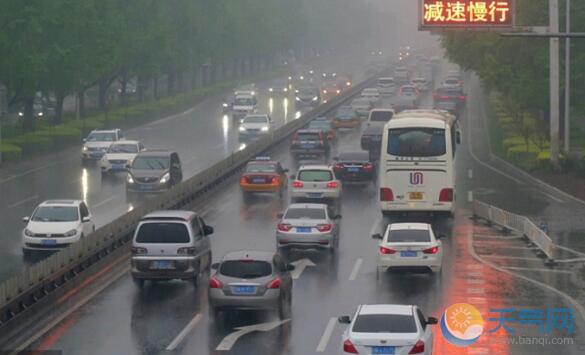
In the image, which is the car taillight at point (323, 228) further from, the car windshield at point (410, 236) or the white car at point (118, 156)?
the white car at point (118, 156)

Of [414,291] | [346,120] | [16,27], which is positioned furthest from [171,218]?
[346,120]

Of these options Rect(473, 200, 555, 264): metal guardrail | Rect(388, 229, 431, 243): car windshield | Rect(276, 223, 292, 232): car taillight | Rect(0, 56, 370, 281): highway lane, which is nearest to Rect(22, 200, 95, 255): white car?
Rect(0, 56, 370, 281): highway lane

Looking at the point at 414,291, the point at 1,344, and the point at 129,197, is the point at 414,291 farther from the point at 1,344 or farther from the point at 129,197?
the point at 129,197

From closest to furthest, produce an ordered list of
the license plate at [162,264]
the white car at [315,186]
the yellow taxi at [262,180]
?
the license plate at [162,264] < the white car at [315,186] < the yellow taxi at [262,180]

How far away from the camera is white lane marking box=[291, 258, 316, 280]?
39991 mm

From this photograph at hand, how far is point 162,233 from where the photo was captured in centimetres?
3616

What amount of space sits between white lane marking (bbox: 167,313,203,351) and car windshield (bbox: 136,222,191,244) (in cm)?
333

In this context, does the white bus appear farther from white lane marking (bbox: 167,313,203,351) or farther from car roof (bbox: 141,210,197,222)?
white lane marking (bbox: 167,313,203,351)

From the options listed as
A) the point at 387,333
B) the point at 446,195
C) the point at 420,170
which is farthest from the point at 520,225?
the point at 387,333

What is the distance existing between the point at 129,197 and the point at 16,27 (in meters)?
28.2

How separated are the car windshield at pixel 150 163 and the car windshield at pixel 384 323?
34.7 m

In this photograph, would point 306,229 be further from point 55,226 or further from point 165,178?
point 165,178

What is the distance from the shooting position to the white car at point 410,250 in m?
38.3

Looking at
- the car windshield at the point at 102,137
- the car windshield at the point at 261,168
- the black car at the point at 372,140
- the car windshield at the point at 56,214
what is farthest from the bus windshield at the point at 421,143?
the car windshield at the point at 102,137
